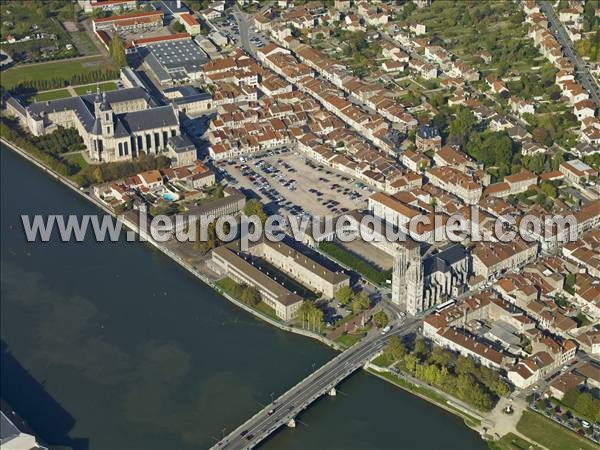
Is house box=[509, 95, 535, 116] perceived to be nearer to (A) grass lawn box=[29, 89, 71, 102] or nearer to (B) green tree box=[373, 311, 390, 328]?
(B) green tree box=[373, 311, 390, 328]

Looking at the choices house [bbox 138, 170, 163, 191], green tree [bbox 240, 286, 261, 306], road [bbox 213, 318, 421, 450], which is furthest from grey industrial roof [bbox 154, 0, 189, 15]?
road [bbox 213, 318, 421, 450]

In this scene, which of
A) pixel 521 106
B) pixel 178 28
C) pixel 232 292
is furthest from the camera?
pixel 178 28

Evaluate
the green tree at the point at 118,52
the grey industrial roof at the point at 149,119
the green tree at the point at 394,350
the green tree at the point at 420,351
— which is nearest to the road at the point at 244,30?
the green tree at the point at 118,52

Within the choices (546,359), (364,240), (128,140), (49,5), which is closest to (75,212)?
(128,140)

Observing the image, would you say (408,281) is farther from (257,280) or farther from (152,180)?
(152,180)

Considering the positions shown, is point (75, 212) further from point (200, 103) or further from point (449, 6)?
point (449, 6)

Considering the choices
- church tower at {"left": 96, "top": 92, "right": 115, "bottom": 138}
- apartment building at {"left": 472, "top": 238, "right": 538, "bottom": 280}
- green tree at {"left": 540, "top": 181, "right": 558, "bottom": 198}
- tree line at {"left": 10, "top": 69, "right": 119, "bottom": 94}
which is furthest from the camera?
tree line at {"left": 10, "top": 69, "right": 119, "bottom": 94}

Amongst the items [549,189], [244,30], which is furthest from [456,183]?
[244,30]
